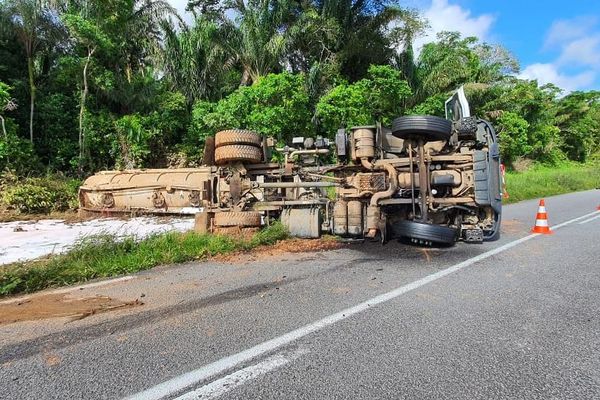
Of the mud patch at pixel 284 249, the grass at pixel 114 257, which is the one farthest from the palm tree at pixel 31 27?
the mud patch at pixel 284 249

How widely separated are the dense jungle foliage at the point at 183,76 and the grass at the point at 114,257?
29.7ft

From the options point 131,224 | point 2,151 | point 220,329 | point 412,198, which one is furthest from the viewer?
point 2,151

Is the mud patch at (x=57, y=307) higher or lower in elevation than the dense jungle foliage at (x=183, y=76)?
lower

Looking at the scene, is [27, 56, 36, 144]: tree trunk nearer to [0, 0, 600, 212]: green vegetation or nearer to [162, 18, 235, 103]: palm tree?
[0, 0, 600, 212]: green vegetation

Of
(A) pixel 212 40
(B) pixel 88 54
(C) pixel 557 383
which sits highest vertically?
(A) pixel 212 40

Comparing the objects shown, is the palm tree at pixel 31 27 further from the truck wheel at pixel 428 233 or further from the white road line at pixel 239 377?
the white road line at pixel 239 377

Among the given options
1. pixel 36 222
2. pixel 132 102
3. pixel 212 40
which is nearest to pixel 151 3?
pixel 212 40

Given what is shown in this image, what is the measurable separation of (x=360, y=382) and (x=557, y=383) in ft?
3.76

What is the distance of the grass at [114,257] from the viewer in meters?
4.93

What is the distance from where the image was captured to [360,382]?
8.39ft

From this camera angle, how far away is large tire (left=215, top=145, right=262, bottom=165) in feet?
27.0

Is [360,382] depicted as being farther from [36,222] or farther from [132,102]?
[132,102]

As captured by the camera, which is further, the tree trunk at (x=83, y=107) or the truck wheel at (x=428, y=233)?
the tree trunk at (x=83, y=107)

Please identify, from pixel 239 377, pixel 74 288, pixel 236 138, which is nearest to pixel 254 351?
pixel 239 377
